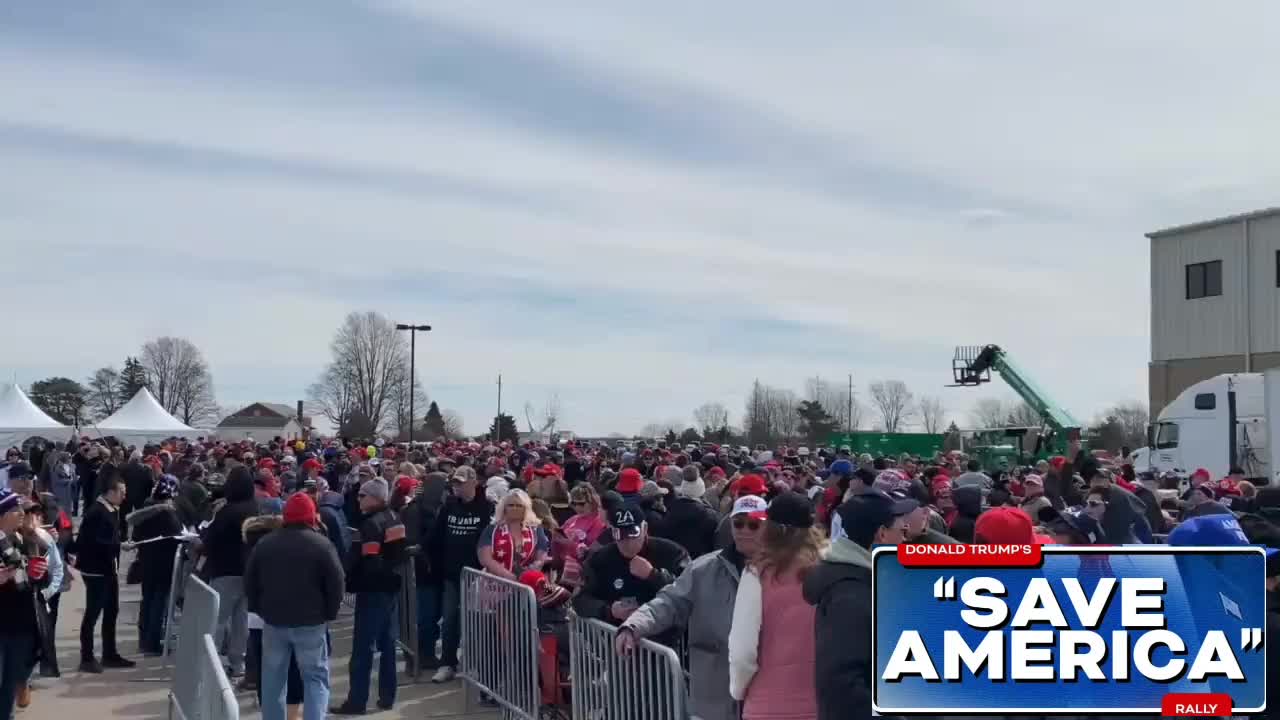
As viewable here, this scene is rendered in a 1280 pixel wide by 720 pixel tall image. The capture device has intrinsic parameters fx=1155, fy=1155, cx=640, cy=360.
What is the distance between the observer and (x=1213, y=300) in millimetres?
41781

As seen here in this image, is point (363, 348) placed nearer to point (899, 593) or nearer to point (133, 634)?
point (133, 634)

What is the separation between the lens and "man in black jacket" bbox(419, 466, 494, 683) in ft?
36.0

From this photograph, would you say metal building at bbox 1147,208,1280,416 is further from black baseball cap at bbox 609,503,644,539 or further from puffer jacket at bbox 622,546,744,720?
puffer jacket at bbox 622,546,744,720

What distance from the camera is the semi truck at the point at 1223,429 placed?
25359 millimetres

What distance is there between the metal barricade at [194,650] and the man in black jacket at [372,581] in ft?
4.59

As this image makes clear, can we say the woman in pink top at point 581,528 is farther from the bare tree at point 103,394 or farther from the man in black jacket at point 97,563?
the bare tree at point 103,394

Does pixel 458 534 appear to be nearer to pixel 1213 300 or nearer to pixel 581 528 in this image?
pixel 581 528

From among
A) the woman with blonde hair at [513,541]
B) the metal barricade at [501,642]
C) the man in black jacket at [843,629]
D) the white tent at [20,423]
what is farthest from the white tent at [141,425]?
the man in black jacket at [843,629]

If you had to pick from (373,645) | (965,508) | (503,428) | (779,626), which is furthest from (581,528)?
(503,428)

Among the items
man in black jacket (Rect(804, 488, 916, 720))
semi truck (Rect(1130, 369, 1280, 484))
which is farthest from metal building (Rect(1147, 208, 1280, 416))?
man in black jacket (Rect(804, 488, 916, 720))

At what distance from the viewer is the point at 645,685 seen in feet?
21.0

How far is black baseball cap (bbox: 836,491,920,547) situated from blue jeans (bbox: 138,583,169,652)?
33.5ft

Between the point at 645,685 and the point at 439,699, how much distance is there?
4.92 metres

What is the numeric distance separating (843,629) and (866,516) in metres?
0.53
